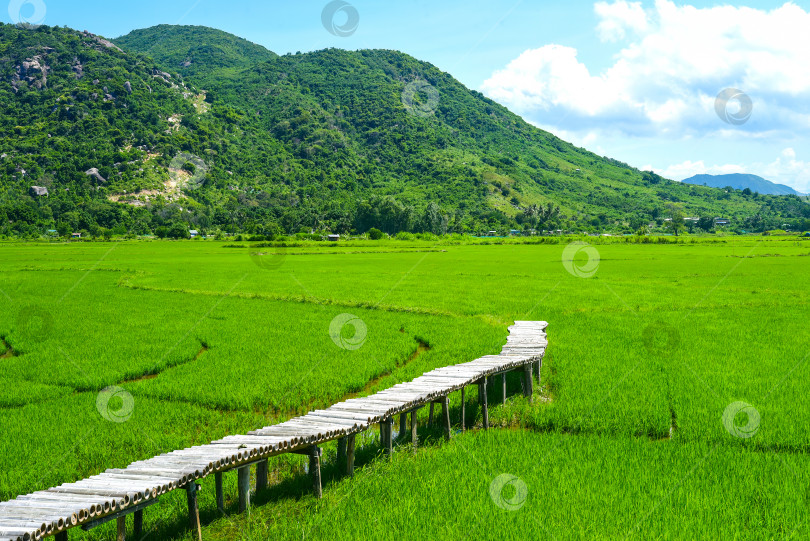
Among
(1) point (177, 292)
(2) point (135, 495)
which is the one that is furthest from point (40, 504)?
(1) point (177, 292)

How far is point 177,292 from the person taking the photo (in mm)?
25953

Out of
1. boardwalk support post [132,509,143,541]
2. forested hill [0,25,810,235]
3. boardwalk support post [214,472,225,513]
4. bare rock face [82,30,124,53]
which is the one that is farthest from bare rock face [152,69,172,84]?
boardwalk support post [132,509,143,541]

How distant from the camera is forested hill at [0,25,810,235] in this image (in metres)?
109

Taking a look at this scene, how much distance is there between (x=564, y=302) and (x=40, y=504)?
20.9m

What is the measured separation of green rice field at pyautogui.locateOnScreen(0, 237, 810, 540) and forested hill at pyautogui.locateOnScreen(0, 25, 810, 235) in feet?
270

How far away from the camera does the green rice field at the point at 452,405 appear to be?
5.44 meters

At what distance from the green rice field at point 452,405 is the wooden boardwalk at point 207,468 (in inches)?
15.9

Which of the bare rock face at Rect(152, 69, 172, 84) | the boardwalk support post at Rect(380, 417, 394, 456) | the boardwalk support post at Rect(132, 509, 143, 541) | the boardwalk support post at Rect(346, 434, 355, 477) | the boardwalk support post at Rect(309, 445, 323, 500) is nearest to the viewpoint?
the boardwalk support post at Rect(132, 509, 143, 541)

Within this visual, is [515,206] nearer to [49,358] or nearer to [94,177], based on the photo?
[94,177]

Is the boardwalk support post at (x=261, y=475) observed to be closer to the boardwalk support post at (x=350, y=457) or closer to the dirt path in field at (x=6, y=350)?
the boardwalk support post at (x=350, y=457)

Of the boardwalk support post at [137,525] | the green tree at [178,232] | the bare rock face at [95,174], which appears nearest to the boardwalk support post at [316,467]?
the boardwalk support post at [137,525]

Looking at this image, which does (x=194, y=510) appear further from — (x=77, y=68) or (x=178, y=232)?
(x=77, y=68)

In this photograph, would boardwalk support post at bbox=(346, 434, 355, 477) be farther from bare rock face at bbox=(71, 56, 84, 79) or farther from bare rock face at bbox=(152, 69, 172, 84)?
bare rock face at bbox=(152, 69, 172, 84)

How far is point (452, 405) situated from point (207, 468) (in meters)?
5.93
